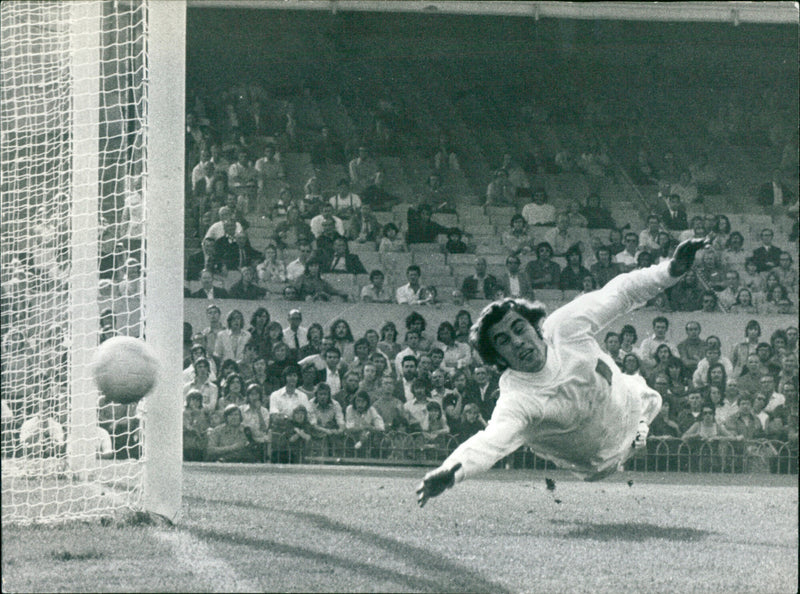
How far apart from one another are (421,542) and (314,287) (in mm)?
7837

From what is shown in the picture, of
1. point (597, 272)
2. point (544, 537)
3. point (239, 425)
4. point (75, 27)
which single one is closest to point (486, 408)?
point (239, 425)

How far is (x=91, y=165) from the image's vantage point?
9414mm

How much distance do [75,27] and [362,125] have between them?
34.5 ft

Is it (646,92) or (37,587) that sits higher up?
(646,92)

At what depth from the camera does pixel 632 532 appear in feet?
28.3

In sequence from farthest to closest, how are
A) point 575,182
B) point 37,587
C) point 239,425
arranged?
point 575,182
point 239,425
point 37,587

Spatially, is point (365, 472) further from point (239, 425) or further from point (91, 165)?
point (91, 165)

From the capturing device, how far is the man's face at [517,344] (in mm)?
6715

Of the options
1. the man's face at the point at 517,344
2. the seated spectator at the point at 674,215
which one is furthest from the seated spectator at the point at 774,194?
the man's face at the point at 517,344

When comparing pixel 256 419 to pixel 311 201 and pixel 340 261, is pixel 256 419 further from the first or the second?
pixel 311 201

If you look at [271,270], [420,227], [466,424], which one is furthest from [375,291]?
[466,424]

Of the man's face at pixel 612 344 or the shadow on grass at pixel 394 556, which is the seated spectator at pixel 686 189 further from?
the shadow on grass at pixel 394 556

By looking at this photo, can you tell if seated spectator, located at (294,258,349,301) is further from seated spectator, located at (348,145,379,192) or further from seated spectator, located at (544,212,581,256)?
seated spectator, located at (544,212,581,256)

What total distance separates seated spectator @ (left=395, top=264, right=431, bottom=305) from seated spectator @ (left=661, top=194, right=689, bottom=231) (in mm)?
4370
